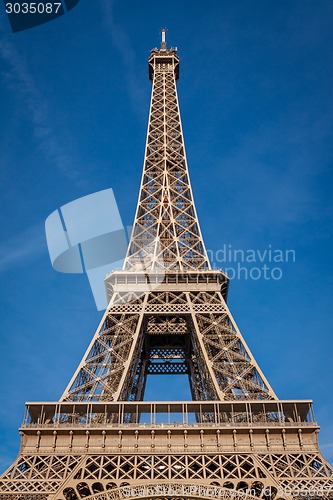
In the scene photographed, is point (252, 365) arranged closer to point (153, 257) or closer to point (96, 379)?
point (96, 379)

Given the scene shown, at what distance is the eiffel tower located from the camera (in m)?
26.1

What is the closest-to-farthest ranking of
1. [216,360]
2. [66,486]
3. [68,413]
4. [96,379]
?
1. [66,486]
2. [68,413]
3. [96,379]
4. [216,360]

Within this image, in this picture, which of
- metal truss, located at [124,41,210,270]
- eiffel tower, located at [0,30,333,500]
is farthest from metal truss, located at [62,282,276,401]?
metal truss, located at [124,41,210,270]

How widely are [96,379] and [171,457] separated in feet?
22.4

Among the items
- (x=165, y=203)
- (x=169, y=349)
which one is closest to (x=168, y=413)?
(x=169, y=349)

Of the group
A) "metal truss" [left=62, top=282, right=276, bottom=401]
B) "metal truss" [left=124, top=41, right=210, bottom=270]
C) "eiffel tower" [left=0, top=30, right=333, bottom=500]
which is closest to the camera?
"eiffel tower" [left=0, top=30, right=333, bottom=500]

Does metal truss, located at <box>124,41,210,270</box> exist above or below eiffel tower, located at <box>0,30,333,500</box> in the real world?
above

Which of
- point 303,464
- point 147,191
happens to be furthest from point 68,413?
point 147,191

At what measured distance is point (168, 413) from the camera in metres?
29.8

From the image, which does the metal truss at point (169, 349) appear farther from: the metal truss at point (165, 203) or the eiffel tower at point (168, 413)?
the metal truss at point (165, 203)

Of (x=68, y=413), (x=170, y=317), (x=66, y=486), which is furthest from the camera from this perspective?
(x=170, y=317)

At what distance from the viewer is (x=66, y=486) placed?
25.8 m

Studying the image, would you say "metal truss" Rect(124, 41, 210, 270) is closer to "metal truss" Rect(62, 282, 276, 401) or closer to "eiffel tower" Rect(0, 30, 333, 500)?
"eiffel tower" Rect(0, 30, 333, 500)

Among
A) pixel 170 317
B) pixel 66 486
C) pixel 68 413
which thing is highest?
pixel 170 317
